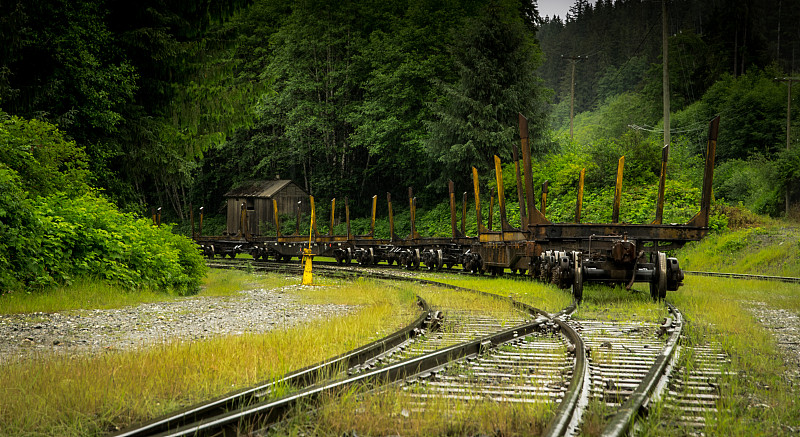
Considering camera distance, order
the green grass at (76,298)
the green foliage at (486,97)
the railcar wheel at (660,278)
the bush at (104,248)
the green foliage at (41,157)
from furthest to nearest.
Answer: the green foliage at (486,97) → the green foliage at (41,157) → the bush at (104,248) → the railcar wheel at (660,278) → the green grass at (76,298)

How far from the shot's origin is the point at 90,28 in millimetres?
13016

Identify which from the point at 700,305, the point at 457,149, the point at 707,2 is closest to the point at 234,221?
the point at 457,149

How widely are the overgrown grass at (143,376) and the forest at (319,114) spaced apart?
513 cm

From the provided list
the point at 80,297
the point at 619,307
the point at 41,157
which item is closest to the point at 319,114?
the point at 41,157

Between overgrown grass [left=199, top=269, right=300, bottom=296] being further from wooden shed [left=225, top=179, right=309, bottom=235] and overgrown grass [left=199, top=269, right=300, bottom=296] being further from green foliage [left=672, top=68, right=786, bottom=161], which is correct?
green foliage [left=672, top=68, right=786, bottom=161]

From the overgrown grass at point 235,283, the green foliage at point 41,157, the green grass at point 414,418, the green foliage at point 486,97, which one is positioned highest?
the green foliage at point 486,97

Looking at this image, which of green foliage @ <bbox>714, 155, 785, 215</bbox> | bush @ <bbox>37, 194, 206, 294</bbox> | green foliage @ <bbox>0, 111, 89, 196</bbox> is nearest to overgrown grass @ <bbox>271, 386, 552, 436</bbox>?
bush @ <bbox>37, 194, 206, 294</bbox>

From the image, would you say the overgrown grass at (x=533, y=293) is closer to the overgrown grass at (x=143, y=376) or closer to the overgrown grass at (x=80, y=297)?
the overgrown grass at (x=143, y=376)

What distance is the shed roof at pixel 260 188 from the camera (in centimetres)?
4366

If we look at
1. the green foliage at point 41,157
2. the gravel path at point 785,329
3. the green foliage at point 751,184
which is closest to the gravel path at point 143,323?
the green foliage at point 41,157

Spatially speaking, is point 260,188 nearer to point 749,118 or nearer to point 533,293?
point 533,293

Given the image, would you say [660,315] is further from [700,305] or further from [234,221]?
[234,221]

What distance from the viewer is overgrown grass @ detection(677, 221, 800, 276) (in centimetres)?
1875

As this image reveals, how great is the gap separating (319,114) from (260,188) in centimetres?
705
